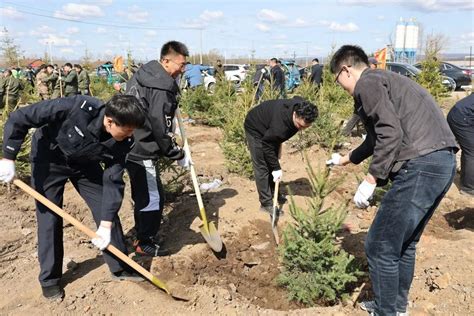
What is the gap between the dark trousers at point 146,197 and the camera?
413 cm

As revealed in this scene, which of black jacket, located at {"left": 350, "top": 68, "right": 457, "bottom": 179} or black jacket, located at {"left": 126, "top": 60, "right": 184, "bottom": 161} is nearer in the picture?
black jacket, located at {"left": 350, "top": 68, "right": 457, "bottom": 179}

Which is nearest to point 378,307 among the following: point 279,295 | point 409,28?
point 279,295

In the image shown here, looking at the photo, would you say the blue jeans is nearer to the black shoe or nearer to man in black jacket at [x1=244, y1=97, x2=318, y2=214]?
man in black jacket at [x1=244, y1=97, x2=318, y2=214]

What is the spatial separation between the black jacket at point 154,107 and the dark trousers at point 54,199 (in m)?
0.52

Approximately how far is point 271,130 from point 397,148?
7.45ft

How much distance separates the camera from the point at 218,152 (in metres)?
8.73

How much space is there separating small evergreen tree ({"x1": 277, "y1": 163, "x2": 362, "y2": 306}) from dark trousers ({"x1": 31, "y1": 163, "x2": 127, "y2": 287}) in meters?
1.56

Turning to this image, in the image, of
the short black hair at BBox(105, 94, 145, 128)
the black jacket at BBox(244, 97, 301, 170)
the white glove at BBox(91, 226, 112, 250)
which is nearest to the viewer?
the short black hair at BBox(105, 94, 145, 128)

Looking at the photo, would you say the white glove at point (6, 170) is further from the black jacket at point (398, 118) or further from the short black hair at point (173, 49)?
the black jacket at point (398, 118)

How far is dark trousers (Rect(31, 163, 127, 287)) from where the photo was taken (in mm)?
3357

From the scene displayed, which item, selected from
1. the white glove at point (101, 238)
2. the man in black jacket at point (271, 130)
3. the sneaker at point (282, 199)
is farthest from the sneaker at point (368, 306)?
the sneaker at point (282, 199)

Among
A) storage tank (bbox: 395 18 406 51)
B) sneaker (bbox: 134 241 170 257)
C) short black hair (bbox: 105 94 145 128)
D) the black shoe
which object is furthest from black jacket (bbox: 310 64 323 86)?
storage tank (bbox: 395 18 406 51)

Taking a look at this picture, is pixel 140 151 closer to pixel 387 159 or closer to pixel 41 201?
pixel 41 201

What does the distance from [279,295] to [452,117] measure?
114 inches
